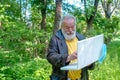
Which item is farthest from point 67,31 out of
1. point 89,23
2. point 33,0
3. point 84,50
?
point 89,23

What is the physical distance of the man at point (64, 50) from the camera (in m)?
3.99

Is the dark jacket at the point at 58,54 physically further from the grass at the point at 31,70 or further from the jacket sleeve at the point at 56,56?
the grass at the point at 31,70

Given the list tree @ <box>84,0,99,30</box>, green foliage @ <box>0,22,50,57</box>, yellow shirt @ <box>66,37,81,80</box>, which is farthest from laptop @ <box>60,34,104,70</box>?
tree @ <box>84,0,99,30</box>

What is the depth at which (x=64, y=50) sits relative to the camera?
4125 millimetres

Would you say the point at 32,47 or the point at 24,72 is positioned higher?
the point at 24,72

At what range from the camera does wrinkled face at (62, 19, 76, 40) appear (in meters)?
4.06

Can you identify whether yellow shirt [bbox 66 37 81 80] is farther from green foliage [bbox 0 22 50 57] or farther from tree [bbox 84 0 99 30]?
tree [bbox 84 0 99 30]

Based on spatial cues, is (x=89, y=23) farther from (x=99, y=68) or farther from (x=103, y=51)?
(x=103, y=51)

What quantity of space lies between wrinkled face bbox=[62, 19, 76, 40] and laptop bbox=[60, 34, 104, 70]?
0.28m

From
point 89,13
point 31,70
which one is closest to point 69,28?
point 31,70

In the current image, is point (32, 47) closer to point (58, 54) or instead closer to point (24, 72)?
point (24, 72)

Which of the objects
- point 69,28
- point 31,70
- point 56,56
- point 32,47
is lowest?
point 32,47

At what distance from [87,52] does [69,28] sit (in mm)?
416

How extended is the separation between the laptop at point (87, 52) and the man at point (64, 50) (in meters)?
0.16
